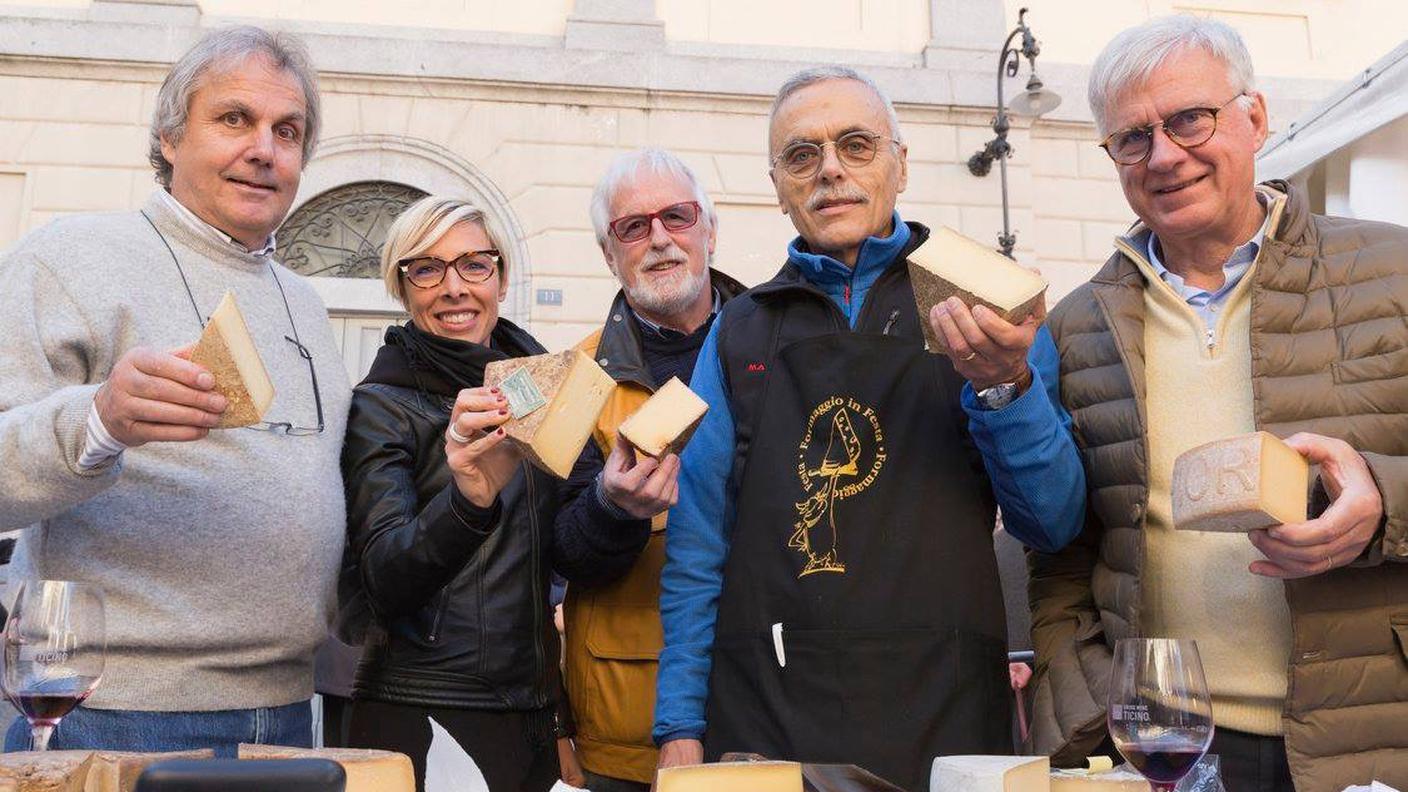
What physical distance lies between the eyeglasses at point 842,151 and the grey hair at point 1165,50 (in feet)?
1.40

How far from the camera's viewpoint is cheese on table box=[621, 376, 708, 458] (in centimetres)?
182

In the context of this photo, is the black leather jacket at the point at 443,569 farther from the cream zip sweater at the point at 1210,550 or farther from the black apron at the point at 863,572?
the cream zip sweater at the point at 1210,550

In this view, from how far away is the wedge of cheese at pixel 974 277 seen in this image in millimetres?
1618

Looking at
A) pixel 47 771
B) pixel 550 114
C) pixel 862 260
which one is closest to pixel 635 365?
pixel 862 260

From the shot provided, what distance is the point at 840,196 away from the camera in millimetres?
2096

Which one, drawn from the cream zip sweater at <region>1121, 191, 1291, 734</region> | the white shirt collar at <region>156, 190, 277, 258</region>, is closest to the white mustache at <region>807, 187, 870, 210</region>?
the cream zip sweater at <region>1121, 191, 1291, 734</region>

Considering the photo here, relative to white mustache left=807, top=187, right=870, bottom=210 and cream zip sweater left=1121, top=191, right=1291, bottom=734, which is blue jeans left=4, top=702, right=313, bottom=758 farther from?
cream zip sweater left=1121, top=191, right=1291, bottom=734

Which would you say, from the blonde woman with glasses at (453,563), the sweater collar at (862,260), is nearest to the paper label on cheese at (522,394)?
the blonde woman with glasses at (453,563)

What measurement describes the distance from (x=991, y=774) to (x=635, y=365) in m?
1.68

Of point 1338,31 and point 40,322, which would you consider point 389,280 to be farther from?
point 1338,31

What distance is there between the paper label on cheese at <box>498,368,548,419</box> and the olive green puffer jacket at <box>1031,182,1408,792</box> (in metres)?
1.00

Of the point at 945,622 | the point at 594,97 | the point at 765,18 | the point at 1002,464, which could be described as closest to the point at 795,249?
the point at 1002,464

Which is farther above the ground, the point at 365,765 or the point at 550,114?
the point at 550,114

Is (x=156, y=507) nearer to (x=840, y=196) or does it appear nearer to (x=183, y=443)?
(x=183, y=443)
